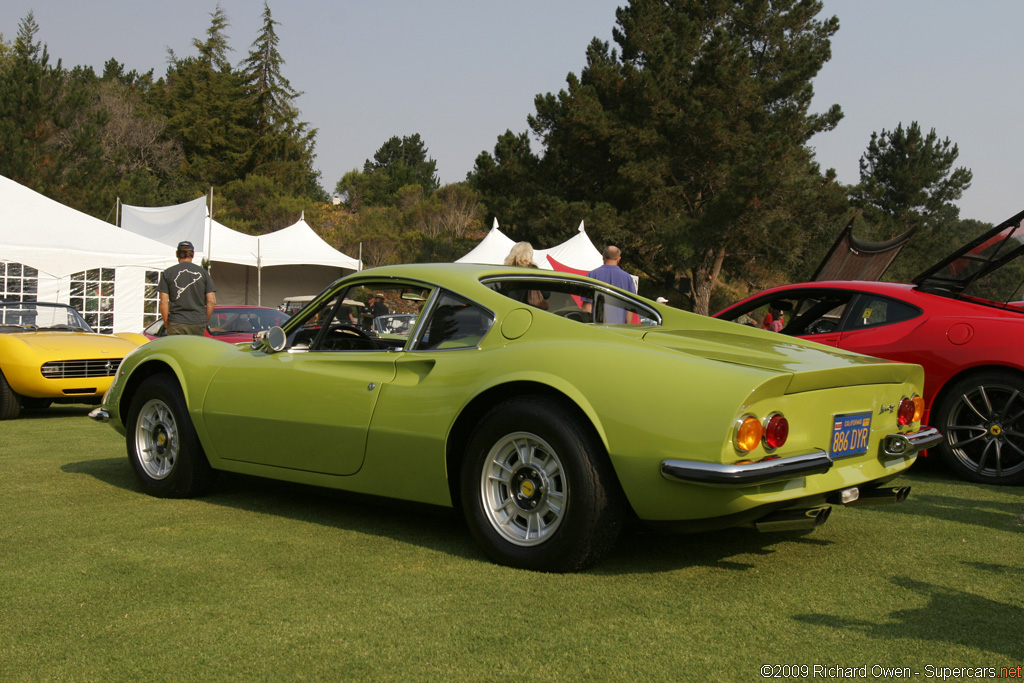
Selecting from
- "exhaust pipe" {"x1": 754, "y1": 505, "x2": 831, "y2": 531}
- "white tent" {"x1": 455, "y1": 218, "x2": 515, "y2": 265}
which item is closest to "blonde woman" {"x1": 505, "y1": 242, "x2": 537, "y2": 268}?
"exhaust pipe" {"x1": 754, "y1": 505, "x2": 831, "y2": 531}

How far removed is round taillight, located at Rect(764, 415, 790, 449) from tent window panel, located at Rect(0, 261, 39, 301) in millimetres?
15378

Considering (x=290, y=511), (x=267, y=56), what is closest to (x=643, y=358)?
(x=290, y=511)

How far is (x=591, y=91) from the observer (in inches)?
1439

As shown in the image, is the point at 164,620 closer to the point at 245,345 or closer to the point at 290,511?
the point at 290,511

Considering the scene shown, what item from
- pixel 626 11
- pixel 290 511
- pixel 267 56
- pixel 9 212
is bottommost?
pixel 290 511

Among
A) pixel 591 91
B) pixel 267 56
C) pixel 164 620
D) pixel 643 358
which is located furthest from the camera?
pixel 267 56

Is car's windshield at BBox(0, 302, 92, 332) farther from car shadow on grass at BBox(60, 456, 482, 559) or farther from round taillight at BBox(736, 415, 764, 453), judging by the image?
round taillight at BBox(736, 415, 764, 453)

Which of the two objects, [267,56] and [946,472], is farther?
[267,56]

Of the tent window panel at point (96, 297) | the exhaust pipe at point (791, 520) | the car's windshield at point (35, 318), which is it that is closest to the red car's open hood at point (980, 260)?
the exhaust pipe at point (791, 520)

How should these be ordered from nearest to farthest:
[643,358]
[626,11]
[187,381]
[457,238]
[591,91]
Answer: [643,358] < [187,381] < [591,91] < [626,11] < [457,238]

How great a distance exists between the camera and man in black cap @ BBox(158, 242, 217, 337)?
8570 mm

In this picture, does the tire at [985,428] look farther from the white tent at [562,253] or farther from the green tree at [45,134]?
the green tree at [45,134]

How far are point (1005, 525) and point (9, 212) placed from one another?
1618cm

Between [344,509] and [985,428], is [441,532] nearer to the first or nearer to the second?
[344,509]
